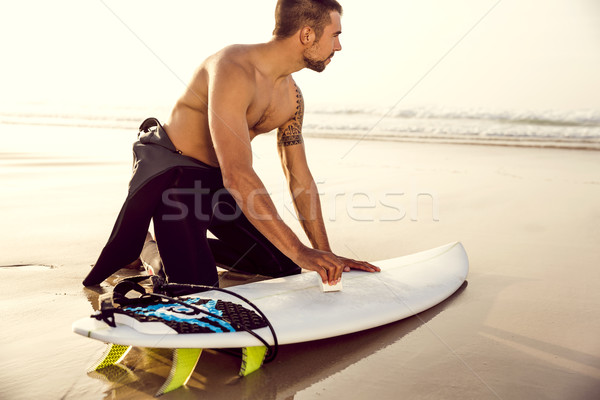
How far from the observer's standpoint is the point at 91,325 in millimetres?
1711

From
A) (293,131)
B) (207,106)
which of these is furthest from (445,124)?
(207,106)

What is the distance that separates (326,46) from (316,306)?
114 cm

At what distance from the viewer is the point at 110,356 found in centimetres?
181

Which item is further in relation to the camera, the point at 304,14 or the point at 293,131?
the point at 293,131

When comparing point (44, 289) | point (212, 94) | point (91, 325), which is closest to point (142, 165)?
point (212, 94)

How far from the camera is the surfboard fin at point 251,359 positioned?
1.78m

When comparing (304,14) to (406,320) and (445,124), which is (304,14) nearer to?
(406,320)

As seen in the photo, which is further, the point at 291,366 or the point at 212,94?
the point at 212,94

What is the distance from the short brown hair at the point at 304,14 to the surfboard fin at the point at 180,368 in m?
1.43

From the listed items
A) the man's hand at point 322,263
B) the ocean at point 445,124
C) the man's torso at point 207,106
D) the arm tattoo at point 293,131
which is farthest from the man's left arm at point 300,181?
the ocean at point 445,124

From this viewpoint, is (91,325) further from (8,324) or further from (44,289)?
(44,289)

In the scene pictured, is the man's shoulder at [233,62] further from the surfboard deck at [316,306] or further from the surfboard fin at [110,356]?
the surfboard fin at [110,356]

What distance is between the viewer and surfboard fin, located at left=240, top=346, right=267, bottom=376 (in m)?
1.78

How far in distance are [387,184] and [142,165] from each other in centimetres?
318
